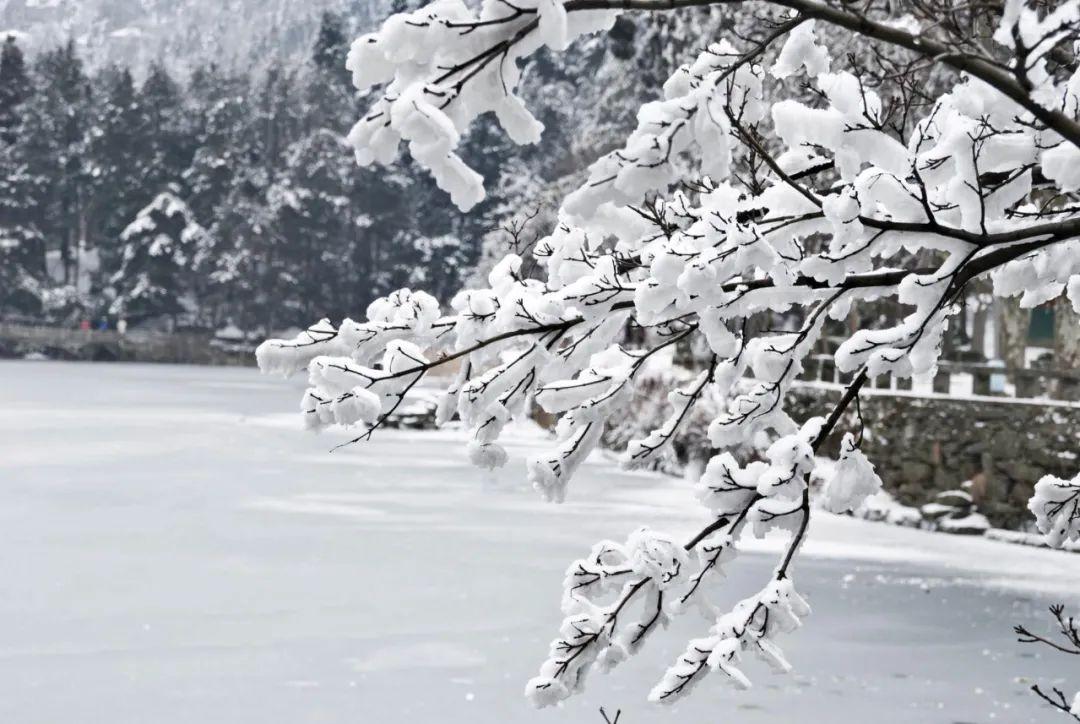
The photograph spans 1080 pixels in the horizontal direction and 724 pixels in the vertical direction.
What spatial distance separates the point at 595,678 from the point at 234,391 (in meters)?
33.3

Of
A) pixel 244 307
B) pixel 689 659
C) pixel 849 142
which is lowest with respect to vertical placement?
pixel 244 307

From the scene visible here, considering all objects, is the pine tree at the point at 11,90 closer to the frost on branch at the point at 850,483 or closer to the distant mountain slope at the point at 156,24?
the distant mountain slope at the point at 156,24

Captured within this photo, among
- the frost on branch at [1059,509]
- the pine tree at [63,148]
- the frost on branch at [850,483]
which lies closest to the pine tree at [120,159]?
the pine tree at [63,148]

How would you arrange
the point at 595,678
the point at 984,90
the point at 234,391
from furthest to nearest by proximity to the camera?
the point at 234,391 < the point at 595,678 < the point at 984,90

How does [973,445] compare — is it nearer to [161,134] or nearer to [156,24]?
[161,134]

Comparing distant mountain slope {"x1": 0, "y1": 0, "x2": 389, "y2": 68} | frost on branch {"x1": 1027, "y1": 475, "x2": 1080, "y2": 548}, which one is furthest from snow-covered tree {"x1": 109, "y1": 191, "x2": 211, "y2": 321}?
distant mountain slope {"x1": 0, "y1": 0, "x2": 389, "y2": 68}

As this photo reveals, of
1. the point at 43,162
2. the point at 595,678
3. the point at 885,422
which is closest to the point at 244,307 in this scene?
the point at 43,162

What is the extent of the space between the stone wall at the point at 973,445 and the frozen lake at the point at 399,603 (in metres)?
1.41

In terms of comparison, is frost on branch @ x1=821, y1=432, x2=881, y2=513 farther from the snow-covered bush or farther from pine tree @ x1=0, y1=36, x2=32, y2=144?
pine tree @ x1=0, y1=36, x2=32, y2=144

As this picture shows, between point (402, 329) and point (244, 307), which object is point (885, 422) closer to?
point (402, 329)

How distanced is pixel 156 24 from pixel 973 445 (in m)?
149

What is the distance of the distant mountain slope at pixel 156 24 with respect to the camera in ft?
427

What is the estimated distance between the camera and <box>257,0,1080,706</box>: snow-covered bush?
2.49 m

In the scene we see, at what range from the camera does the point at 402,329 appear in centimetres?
329
